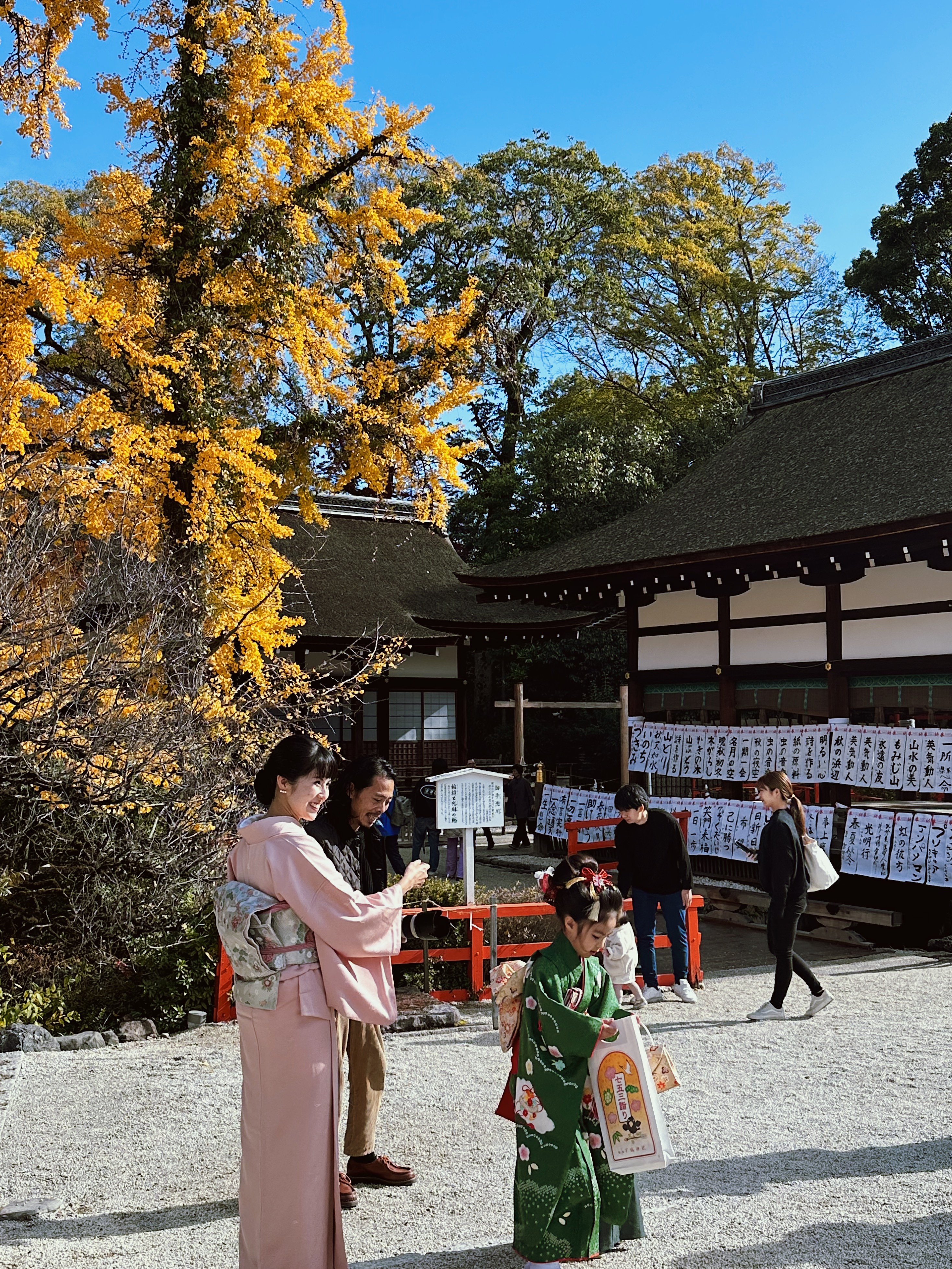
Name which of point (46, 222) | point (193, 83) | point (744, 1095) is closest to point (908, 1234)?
point (744, 1095)

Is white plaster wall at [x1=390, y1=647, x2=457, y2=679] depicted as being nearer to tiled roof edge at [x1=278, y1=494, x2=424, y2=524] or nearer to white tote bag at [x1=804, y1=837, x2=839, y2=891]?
tiled roof edge at [x1=278, y1=494, x2=424, y2=524]

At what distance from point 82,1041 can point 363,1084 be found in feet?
9.32

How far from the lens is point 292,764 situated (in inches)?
124

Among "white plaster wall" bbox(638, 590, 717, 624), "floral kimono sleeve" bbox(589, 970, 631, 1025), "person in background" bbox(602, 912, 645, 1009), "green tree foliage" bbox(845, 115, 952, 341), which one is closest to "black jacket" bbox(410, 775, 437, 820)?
"white plaster wall" bbox(638, 590, 717, 624)

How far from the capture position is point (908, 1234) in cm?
346

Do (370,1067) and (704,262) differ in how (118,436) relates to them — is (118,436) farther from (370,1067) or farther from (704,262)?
(704,262)

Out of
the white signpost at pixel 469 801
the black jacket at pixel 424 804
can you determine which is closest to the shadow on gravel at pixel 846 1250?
the white signpost at pixel 469 801

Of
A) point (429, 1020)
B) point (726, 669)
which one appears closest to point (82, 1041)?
point (429, 1020)

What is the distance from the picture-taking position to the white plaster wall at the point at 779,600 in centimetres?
1180

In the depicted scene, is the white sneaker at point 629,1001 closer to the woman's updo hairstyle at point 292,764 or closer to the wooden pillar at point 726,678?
the woman's updo hairstyle at point 292,764

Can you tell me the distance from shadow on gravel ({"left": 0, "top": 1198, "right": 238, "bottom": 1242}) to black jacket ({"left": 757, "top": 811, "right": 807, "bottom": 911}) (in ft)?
11.9

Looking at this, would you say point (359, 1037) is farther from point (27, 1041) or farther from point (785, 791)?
point (785, 791)

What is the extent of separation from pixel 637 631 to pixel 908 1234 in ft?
35.0

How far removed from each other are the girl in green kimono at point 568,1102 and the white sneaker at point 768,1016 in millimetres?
3426
